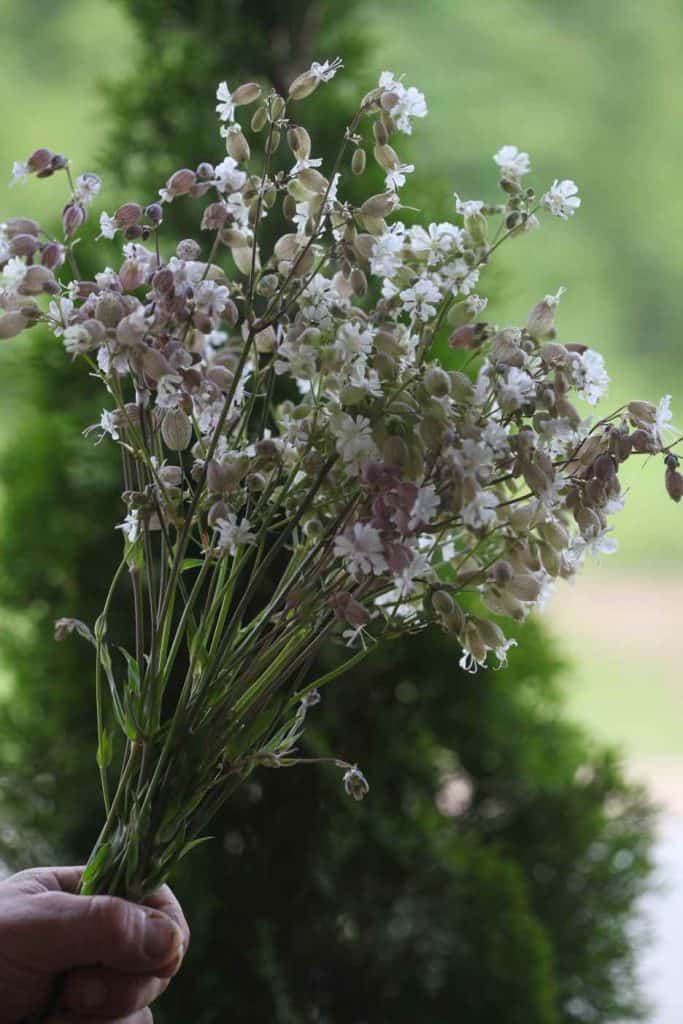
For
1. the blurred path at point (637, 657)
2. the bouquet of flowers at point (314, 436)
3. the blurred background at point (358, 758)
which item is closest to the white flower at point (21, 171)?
the bouquet of flowers at point (314, 436)

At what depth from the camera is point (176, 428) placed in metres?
0.57

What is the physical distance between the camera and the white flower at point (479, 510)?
1.66ft

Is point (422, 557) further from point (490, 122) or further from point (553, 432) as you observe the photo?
point (490, 122)

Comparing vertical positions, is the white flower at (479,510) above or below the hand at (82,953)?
above

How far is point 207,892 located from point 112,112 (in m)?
0.75

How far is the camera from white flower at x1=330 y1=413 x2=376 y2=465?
1.68 feet

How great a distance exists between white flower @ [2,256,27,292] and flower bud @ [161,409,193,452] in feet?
0.28

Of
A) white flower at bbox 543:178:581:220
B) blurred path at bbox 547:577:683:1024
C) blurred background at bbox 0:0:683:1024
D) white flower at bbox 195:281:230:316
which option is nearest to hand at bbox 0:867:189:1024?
white flower at bbox 195:281:230:316

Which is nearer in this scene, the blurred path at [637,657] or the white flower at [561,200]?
the white flower at [561,200]

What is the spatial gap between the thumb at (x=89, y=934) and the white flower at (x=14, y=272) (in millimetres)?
277

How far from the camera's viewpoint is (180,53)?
123 centimetres

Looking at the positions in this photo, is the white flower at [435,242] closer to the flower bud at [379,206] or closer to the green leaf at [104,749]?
the flower bud at [379,206]

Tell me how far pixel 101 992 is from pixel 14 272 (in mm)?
328

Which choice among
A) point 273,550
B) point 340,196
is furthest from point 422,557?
point 340,196
